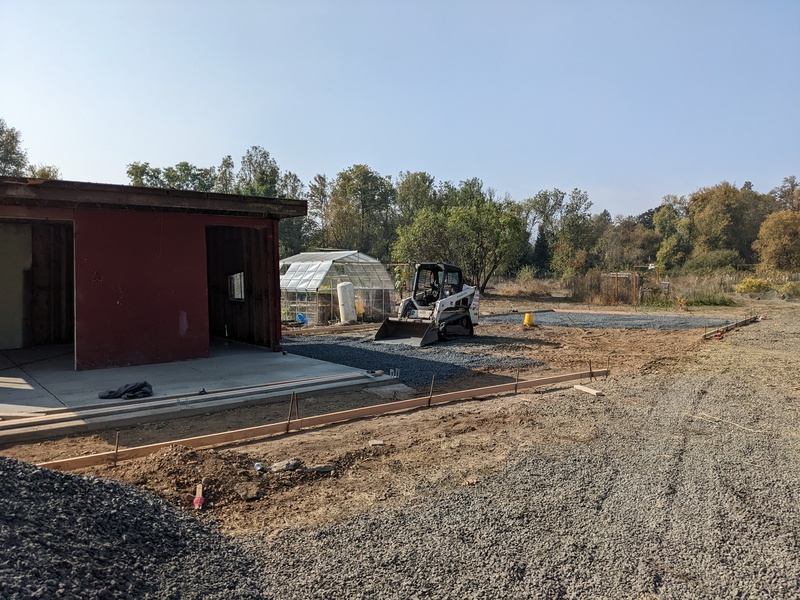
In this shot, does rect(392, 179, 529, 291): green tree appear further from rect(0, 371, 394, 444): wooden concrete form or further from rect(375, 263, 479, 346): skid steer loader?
rect(0, 371, 394, 444): wooden concrete form

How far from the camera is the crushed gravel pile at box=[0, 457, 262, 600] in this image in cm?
306

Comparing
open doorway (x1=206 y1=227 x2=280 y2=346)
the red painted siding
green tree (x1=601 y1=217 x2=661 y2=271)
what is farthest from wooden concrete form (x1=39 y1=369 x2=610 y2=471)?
green tree (x1=601 y1=217 x2=661 y2=271)

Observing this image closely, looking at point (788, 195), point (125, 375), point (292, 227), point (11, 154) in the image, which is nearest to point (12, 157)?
point (11, 154)

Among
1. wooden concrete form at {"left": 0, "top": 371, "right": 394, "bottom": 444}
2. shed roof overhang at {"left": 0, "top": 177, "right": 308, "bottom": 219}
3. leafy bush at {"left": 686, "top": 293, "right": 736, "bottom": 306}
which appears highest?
shed roof overhang at {"left": 0, "top": 177, "right": 308, "bottom": 219}

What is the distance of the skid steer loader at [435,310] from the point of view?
1533 centimetres

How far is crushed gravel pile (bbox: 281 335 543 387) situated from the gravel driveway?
5114mm

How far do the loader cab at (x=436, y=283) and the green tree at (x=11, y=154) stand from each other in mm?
36587

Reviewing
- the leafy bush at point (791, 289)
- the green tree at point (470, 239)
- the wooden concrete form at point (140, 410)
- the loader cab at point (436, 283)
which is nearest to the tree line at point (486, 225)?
the green tree at point (470, 239)

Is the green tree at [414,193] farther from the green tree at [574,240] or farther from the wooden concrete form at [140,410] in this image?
the wooden concrete form at [140,410]

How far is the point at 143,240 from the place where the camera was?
10430 mm

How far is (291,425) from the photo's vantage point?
6816 millimetres

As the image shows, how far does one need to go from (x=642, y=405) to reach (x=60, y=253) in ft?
42.7

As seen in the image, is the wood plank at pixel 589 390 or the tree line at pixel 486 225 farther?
the tree line at pixel 486 225

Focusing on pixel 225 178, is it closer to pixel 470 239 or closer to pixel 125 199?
pixel 470 239
